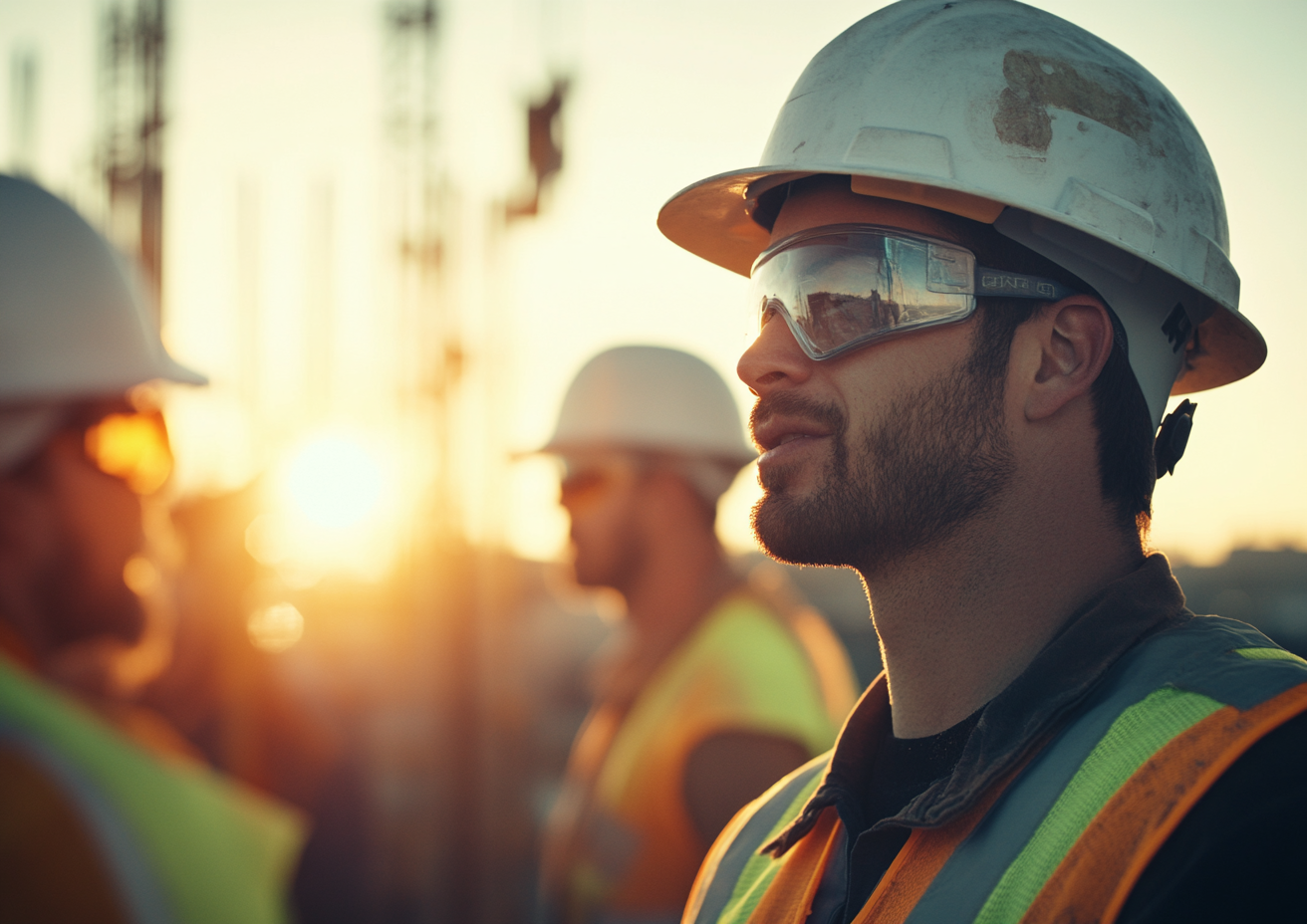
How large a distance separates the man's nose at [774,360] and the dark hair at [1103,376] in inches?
13.9

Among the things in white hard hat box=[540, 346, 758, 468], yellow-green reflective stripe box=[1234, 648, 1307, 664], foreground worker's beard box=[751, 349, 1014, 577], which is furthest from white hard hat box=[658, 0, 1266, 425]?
white hard hat box=[540, 346, 758, 468]

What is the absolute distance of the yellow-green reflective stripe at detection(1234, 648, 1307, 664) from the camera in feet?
4.66

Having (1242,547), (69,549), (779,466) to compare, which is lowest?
(1242,547)

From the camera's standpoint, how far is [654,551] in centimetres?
476

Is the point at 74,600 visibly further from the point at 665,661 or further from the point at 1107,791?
the point at 1107,791

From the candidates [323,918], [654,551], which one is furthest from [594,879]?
[323,918]

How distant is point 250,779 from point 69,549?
5402 mm

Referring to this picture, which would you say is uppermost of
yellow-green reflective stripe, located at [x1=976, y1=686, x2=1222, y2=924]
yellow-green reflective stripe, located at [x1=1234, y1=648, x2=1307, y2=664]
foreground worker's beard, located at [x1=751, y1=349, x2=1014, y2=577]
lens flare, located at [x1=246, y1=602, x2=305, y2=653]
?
foreground worker's beard, located at [x1=751, y1=349, x2=1014, y2=577]

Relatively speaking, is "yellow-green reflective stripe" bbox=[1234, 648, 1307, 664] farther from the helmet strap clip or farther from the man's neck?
the helmet strap clip

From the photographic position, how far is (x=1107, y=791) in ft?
4.30

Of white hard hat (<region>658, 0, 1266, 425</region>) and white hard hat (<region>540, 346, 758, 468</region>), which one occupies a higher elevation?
white hard hat (<region>658, 0, 1266, 425</region>)

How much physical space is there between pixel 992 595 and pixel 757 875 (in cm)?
75

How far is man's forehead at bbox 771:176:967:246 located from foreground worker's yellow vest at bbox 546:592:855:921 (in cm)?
199

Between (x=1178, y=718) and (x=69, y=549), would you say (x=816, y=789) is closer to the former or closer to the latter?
(x=1178, y=718)
